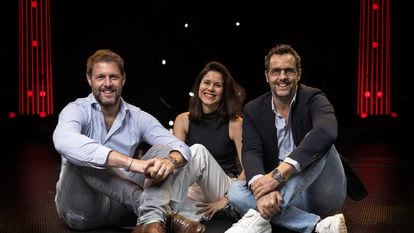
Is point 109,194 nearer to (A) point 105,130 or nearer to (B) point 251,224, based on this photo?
(A) point 105,130

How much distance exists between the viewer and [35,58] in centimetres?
615

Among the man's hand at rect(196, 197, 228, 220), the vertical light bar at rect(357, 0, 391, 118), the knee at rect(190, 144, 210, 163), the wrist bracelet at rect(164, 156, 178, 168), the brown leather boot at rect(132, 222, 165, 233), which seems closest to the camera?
the brown leather boot at rect(132, 222, 165, 233)

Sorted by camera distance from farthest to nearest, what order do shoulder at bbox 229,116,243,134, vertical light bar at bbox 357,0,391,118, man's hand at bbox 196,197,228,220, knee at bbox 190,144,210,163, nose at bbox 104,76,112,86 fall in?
vertical light bar at bbox 357,0,391,118 → shoulder at bbox 229,116,243,134 → man's hand at bbox 196,197,228,220 → knee at bbox 190,144,210,163 → nose at bbox 104,76,112,86

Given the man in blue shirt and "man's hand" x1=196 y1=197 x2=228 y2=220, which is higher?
the man in blue shirt

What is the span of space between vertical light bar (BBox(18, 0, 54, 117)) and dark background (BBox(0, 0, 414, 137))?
3.0 inches

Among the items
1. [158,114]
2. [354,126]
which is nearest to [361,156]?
[354,126]

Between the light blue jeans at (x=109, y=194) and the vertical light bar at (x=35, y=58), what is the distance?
3.74 m

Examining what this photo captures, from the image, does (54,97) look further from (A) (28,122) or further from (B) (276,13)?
(B) (276,13)

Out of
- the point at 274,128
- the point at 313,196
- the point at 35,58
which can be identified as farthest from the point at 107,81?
the point at 35,58

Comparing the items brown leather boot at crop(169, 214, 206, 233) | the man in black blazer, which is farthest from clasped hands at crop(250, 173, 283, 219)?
brown leather boot at crop(169, 214, 206, 233)

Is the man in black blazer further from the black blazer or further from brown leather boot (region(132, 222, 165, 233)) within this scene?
brown leather boot (region(132, 222, 165, 233))

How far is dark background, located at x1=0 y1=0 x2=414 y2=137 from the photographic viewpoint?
6141 millimetres

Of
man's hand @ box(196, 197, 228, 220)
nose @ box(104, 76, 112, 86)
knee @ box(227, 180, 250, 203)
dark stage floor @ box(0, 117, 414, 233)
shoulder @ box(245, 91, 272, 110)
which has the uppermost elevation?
nose @ box(104, 76, 112, 86)

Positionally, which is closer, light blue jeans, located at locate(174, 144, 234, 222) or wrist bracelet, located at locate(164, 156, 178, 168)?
wrist bracelet, located at locate(164, 156, 178, 168)
